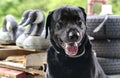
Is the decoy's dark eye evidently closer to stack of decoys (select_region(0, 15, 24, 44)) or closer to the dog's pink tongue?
the dog's pink tongue

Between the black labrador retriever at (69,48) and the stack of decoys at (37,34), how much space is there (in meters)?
0.22

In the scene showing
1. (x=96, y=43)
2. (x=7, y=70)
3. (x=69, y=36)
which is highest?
(x=69, y=36)

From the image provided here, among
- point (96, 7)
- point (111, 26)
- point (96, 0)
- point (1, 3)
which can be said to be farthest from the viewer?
point (1, 3)

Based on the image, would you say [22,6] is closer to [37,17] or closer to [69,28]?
[37,17]

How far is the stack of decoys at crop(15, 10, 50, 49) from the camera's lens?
55.7 inches

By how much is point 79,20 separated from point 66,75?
210 millimetres

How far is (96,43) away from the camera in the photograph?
4.80 feet

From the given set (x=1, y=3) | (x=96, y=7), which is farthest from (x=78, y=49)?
(x=1, y=3)

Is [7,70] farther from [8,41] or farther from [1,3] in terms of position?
[1,3]

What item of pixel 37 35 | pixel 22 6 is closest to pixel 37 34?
pixel 37 35

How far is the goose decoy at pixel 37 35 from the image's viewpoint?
1.42 metres

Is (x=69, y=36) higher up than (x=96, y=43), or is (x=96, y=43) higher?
(x=69, y=36)

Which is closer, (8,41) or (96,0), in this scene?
(8,41)

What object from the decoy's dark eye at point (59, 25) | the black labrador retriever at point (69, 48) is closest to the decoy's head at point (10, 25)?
the black labrador retriever at point (69, 48)
